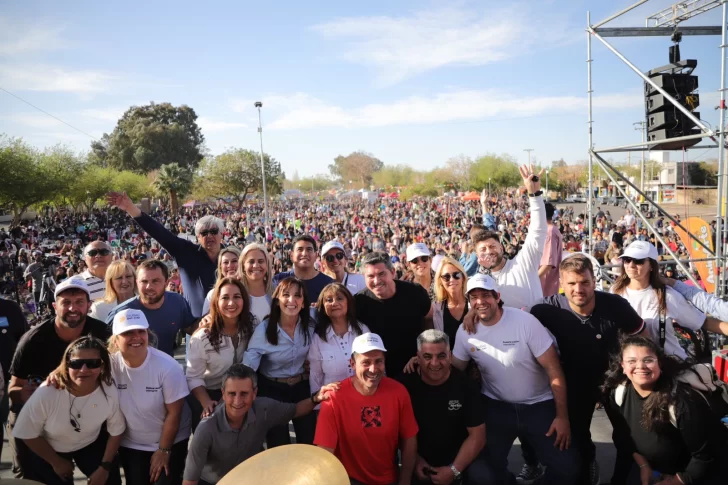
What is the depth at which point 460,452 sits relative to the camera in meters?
3.11

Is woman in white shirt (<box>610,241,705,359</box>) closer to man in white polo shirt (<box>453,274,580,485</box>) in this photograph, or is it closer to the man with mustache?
man in white polo shirt (<box>453,274,580,485</box>)

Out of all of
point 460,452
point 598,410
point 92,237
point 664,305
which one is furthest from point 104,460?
point 92,237

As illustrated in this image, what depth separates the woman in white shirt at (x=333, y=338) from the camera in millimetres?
3314

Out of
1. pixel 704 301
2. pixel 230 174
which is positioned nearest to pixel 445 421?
pixel 704 301

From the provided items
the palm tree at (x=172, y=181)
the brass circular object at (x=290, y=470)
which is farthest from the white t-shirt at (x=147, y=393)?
the palm tree at (x=172, y=181)

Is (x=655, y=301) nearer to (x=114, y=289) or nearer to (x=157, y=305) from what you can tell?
(x=157, y=305)

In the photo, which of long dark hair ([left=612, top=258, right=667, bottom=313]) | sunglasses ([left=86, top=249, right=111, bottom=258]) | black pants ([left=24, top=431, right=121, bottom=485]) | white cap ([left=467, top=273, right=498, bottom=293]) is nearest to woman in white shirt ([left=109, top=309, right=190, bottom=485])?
black pants ([left=24, top=431, right=121, bottom=485])

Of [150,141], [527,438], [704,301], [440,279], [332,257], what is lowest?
[527,438]

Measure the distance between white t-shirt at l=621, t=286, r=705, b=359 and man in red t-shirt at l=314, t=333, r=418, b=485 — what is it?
6.60 ft

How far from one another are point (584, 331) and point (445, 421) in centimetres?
116

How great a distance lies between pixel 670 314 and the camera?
3.54 metres

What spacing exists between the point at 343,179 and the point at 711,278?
5477 inches

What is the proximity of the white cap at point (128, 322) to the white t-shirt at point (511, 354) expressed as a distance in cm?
216

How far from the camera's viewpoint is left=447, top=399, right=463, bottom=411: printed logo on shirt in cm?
315
